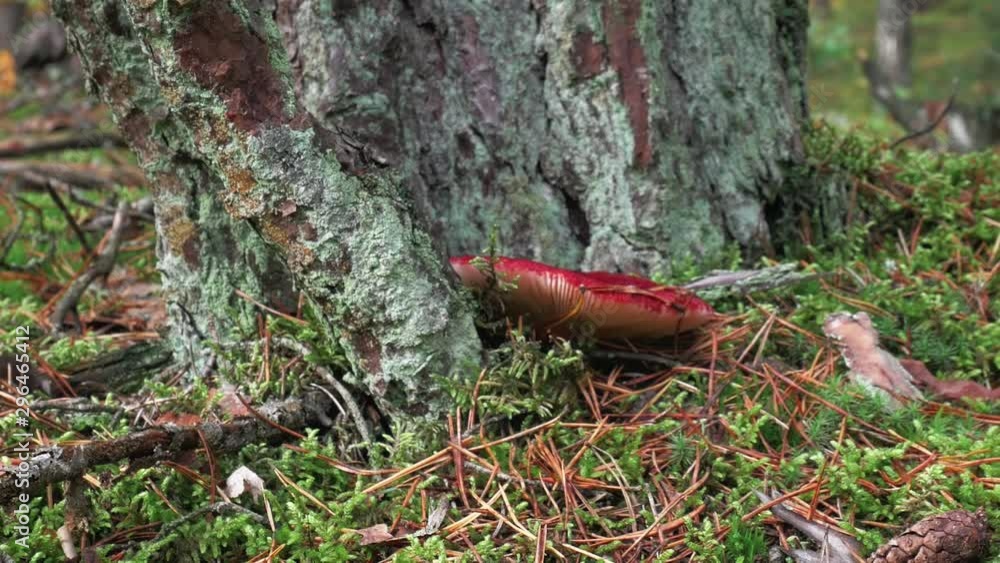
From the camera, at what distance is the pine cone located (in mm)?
1627

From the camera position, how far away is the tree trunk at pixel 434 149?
201cm

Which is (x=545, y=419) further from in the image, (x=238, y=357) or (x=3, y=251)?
(x=3, y=251)

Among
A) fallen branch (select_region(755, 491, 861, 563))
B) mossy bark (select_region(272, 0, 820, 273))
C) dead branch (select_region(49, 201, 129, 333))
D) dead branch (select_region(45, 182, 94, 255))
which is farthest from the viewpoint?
dead branch (select_region(45, 182, 94, 255))

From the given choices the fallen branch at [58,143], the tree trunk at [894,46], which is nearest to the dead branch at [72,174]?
the fallen branch at [58,143]

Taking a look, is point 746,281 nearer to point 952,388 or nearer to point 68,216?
point 952,388

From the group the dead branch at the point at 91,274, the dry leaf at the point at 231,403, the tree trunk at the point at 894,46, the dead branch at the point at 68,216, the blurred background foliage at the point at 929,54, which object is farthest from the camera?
the tree trunk at the point at 894,46

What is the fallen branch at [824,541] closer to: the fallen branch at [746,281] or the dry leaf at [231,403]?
the fallen branch at [746,281]

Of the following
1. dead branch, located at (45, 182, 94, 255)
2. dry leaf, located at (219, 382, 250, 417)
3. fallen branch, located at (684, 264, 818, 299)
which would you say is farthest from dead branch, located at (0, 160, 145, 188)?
fallen branch, located at (684, 264, 818, 299)

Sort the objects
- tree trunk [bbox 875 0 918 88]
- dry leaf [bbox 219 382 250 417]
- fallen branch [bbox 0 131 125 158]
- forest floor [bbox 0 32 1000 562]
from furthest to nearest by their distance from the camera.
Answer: tree trunk [bbox 875 0 918 88]
fallen branch [bbox 0 131 125 158]
dry leaf [bbox 219 382 250 417]
forest floor [bbox 0 32 1000 562]

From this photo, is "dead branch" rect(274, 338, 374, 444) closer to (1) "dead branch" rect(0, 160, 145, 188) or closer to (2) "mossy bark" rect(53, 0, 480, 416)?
(2) "mossy bark" rect(53, 0, 480, 416)

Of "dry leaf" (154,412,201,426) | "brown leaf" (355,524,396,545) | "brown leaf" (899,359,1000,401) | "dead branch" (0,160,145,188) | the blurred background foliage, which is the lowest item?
the blurred background foliage

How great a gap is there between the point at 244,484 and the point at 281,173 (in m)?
0.72

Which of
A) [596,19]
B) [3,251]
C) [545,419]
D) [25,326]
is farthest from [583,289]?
[3,251]

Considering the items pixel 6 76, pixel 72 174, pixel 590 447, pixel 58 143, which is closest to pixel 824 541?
pixel 590 447
